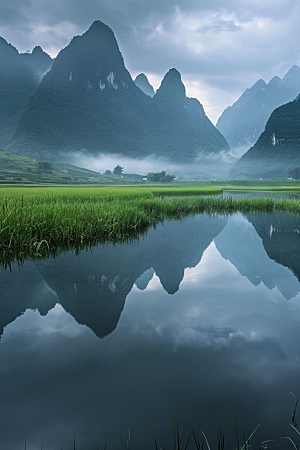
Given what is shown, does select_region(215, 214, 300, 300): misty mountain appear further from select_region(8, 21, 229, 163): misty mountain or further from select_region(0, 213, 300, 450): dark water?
select_region(8, 21, 229, 163): misty mountain

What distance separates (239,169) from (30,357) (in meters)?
150

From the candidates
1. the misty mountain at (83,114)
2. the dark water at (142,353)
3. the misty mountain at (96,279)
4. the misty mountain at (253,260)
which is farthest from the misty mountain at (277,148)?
the dark water at (142,353)

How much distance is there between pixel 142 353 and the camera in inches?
115

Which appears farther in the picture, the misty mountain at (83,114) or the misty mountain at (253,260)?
the misty mountain at (83,114)

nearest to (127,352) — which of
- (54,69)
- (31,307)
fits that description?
(31,307)

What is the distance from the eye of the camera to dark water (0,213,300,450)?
6.48 ft

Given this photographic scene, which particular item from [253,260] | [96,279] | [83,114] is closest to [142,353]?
[96,279]

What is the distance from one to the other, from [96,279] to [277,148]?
461 ft

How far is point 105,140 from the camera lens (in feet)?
570

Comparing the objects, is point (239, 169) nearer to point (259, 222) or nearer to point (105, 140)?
point (105, 140)

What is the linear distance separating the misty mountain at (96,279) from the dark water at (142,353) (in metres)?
0.03

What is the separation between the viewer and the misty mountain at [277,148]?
118 meters

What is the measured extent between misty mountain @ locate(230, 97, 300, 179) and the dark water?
12298cm

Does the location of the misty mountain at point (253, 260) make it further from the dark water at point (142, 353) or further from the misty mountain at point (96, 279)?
the misty mountain at point (96, 279)
